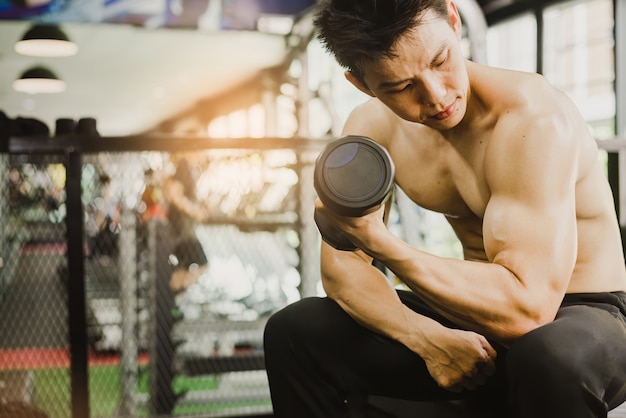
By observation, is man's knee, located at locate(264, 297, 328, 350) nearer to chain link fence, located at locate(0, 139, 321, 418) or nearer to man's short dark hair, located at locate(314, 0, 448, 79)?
man's short dark hair, located at locate(314, 0, 448, 79)

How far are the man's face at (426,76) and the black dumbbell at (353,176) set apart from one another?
0.16m

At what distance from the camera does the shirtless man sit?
123cm

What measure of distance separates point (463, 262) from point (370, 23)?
17.3 inches

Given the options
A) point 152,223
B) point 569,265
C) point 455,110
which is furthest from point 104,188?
point 569,265

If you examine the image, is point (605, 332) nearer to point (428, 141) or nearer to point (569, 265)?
point (569, 265)

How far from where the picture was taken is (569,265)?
1.25 m

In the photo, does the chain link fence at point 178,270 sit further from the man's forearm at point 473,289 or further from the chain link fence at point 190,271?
the man's forearm at point 473,289

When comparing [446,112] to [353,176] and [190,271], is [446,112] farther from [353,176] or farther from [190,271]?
[190,271]

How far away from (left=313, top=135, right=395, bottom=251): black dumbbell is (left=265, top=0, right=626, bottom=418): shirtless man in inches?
2.0

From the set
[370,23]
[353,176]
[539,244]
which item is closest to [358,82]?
[370,23]

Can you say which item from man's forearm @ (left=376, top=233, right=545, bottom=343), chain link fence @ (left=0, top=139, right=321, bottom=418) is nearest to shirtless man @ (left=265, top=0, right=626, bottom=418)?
man's forearm @ (left=376, top=233, right=545, bottom=343)

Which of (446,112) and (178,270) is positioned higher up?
Result: (446,112)

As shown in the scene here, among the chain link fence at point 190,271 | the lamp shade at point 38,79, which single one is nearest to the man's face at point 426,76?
the chain link fence at point 190,271

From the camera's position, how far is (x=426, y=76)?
128cm
